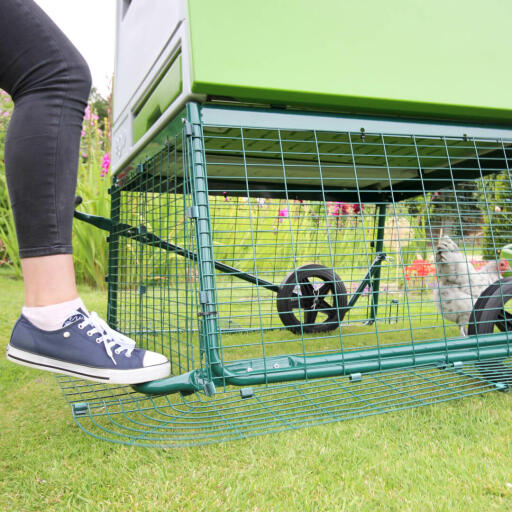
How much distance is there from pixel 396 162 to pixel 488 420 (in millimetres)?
1218

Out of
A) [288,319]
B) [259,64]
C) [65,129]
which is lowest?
[288,319]

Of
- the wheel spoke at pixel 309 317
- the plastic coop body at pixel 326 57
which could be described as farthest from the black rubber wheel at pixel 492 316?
the wheel spoke at pixel 309 317

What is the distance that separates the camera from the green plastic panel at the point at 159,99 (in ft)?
3.86

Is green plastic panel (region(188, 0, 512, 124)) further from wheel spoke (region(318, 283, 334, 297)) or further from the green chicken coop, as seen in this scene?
wheel spoke (region(318, 283, 334, 297))

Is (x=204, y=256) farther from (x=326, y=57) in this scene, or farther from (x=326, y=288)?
(x=326, y=288)

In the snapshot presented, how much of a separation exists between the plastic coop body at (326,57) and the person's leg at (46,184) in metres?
0.31

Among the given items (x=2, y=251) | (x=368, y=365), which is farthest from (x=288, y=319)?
(x=2, y=251)

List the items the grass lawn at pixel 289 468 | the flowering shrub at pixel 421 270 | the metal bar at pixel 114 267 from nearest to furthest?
the grass lawn at pixel 289 468 < the metal bar at pixel 114 267 < the flowering shrub at pixel 421 270

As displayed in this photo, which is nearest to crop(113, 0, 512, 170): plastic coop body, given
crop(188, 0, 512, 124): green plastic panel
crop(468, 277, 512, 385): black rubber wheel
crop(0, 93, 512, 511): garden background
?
crop(188, 0, 512, 124): green plastic panel

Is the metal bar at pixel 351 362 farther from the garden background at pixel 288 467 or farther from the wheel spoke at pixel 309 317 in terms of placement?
the wheel spoke at pixel 309 317

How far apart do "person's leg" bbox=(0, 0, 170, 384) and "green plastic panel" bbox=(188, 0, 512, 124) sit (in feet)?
1.00

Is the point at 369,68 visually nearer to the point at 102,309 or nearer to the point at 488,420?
the point at 488,420

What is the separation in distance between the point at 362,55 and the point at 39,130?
2.80 ft

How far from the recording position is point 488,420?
3.58 feet
